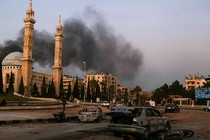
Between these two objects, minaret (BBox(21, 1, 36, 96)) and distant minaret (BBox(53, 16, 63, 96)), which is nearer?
minaret (BBox(21, 1, 36, 96))

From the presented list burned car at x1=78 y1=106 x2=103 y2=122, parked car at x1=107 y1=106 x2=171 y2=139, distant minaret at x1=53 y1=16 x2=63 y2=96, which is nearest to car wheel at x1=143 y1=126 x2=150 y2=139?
parked car at x1=107 y1=106 x2=171 y2=139

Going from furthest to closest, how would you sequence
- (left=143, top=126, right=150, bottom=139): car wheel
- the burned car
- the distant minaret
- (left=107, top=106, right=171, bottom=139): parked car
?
1. the distant minaret
2. the burned car
3. (left=143, top=126, right=150, bottom=139): car wheel
4. (left=107, top=106, right=171, bottom=139): parked car

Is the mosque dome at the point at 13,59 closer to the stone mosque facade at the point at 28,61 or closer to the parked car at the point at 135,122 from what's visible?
the stone mosque facade at the point at 28,61

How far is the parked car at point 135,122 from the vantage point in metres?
12.4

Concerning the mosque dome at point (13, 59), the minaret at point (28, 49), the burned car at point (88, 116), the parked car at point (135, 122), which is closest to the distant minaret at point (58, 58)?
the minaret at point (28, 49)

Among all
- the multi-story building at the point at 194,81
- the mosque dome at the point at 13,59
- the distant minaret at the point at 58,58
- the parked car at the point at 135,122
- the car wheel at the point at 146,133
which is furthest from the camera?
the multi-story building at the point at 194,81

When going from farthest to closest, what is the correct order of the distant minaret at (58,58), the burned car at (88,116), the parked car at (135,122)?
the distant minaret at (58,58)
the burned car at (88,116)
the parked car at (135,122)

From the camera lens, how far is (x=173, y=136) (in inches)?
528

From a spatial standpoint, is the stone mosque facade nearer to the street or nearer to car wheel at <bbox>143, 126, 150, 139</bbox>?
the street

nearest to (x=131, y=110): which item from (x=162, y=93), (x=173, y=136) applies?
(x=173, y=136)

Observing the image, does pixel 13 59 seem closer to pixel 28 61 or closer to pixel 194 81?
pixel 28 61

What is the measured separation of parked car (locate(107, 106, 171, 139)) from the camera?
1241 cm

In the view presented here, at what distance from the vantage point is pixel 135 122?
12773 mm

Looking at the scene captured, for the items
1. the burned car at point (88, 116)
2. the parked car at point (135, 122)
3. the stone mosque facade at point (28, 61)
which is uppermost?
the stone mosque facade at point (28, 61)
